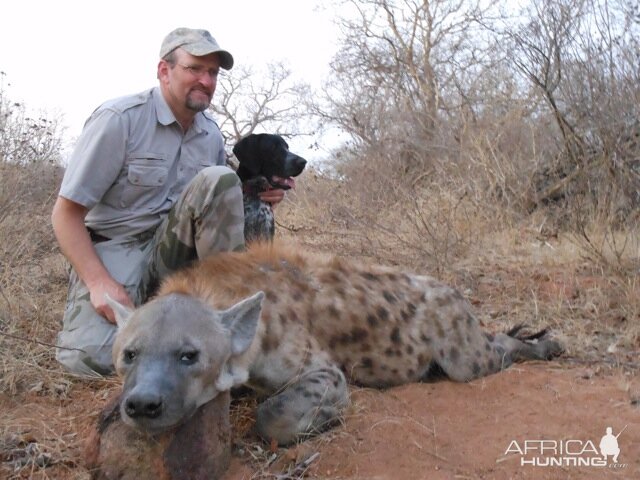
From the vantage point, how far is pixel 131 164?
3.77m

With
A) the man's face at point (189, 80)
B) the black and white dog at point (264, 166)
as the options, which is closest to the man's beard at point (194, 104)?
the man's face at point (189, 80)

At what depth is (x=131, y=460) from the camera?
227 cm

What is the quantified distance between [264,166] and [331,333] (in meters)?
2.10

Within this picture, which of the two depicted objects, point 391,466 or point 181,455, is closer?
point 181,455

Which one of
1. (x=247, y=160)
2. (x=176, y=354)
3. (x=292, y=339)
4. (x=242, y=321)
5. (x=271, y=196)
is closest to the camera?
(x=176, y=354)

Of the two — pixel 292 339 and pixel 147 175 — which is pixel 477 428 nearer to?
pixel 292 339

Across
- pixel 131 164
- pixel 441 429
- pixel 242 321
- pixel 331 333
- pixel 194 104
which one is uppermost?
pixel 194 104

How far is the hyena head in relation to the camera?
219 cm

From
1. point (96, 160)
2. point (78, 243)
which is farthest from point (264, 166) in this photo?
point (78, 243)

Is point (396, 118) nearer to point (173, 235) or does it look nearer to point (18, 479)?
point (173, 235)

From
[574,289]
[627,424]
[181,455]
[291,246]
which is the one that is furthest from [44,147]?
[627,424]

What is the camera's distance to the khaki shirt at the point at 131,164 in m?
3.61

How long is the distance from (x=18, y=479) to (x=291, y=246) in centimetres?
154

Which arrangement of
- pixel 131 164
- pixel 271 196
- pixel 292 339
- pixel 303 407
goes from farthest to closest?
pixel 271 196
pixel 131 164
pixel 292 339
pixel 303 407
